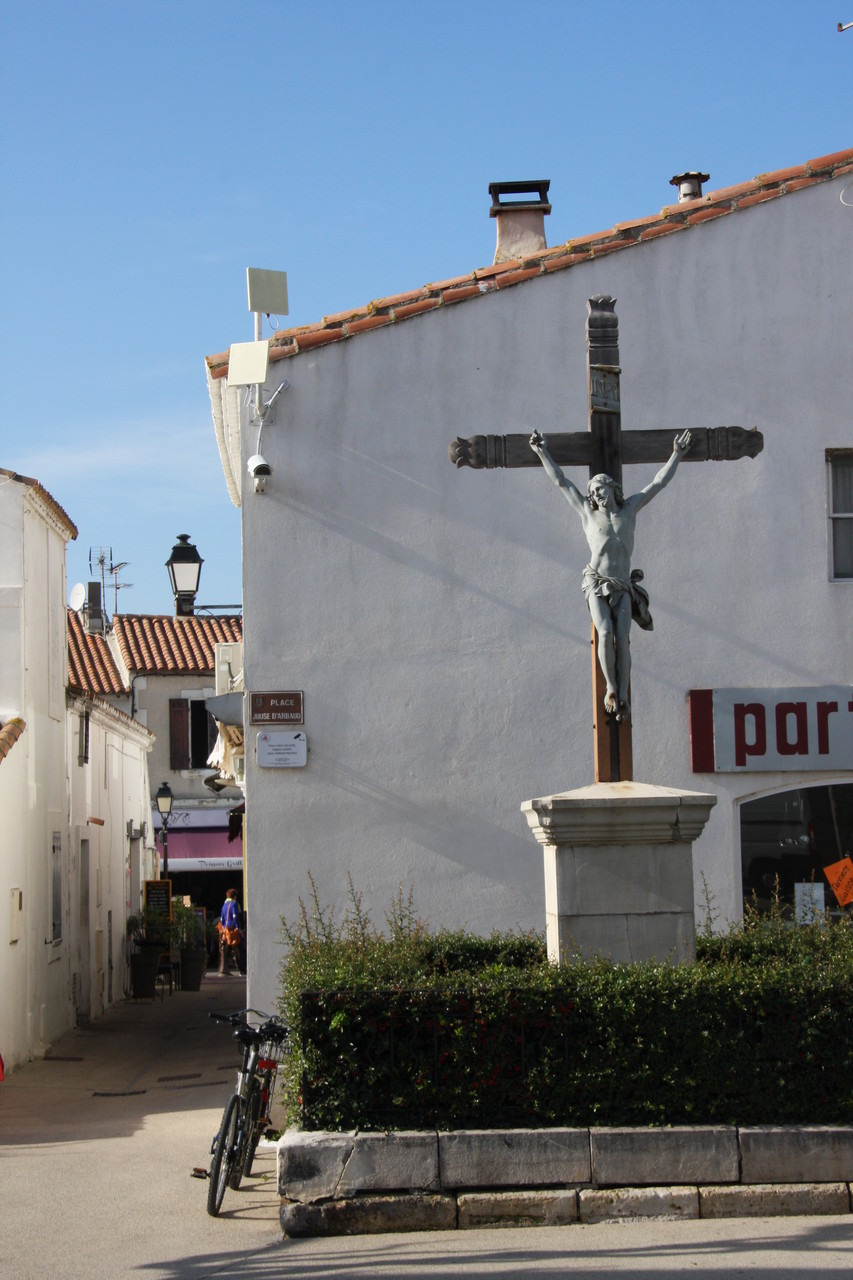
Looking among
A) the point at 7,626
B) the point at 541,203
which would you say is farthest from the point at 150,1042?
the point at 541,203

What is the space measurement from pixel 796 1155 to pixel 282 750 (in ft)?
17.3

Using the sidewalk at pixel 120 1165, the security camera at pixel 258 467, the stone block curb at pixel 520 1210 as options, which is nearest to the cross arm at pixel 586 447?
the security camera at pixel 258 467

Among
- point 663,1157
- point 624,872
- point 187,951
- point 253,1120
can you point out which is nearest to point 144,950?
point 187,951

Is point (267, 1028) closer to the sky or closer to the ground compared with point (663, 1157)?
closer to the sky

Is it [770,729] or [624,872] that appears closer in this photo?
[624,872]

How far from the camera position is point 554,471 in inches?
312

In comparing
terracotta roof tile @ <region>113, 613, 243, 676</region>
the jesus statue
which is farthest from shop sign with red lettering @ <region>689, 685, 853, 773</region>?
terracotta roof tile @ <region>113, 613, 243, 676</region>

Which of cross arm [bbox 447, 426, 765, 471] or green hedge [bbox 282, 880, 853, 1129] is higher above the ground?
cross arm [bbox 447, 426, 765, 471]

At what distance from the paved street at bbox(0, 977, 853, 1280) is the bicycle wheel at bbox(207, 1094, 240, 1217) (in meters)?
0.11

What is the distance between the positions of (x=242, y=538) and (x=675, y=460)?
4.19 m

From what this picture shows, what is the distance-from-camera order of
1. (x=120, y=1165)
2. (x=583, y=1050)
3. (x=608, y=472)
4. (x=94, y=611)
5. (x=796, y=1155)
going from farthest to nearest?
(x=94, y=611) → (x=120, y=1165) → (x=608, y=472) → (x=583, y=1050) → (x=796, y=1155)

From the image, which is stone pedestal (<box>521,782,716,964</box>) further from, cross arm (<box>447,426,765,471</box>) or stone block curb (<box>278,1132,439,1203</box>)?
cross arm (<box>447,426,765,471</box>)

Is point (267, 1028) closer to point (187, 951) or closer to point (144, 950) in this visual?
point (144, 950)

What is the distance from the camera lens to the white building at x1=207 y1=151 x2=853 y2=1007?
36.1ft
